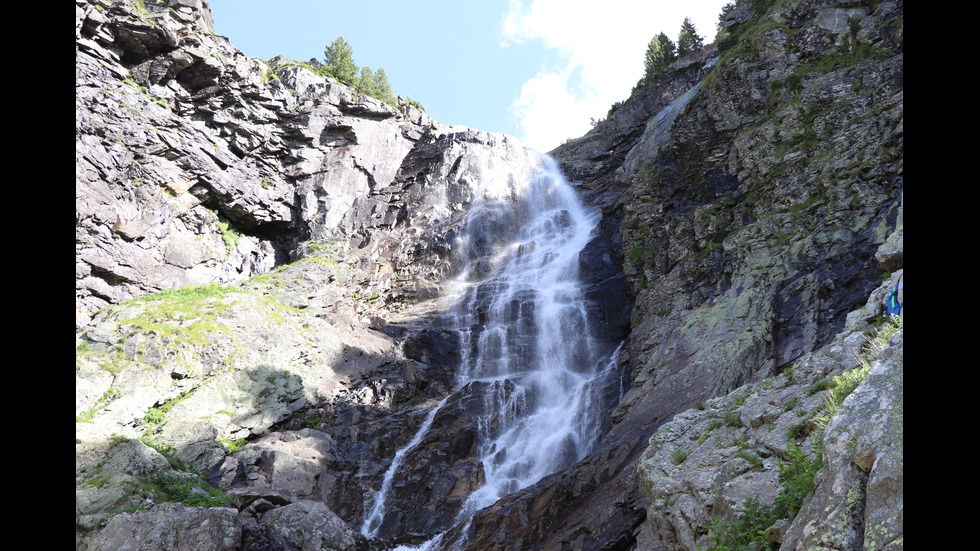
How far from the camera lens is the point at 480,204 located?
4169cm

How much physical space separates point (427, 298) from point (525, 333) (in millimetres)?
8172

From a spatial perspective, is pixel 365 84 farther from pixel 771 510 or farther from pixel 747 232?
pixel 771 510

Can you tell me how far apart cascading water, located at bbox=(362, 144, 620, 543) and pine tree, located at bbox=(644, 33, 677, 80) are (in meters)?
15.4

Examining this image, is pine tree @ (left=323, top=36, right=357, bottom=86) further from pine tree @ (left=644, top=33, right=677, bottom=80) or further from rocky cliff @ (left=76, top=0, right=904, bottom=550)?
pine tree @ (left=644, top=33, right=677, bottom=80)

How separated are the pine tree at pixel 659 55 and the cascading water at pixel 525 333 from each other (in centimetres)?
1542

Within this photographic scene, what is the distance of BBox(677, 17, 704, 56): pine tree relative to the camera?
50369mm

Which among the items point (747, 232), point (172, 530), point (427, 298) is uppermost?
point (427, 298)

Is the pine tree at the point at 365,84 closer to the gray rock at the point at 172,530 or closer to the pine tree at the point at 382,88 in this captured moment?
the pine tree at the point at 382,88

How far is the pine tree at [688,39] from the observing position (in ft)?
165

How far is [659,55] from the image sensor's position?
53.7m

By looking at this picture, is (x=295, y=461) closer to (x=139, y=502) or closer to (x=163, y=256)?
(x=139, y=502)

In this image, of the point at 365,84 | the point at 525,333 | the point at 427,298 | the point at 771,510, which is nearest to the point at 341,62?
the point at 365,84

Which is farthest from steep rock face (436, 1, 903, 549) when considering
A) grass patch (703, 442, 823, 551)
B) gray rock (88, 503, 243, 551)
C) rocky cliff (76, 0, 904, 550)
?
gray rock (88, 503, 243, 551)

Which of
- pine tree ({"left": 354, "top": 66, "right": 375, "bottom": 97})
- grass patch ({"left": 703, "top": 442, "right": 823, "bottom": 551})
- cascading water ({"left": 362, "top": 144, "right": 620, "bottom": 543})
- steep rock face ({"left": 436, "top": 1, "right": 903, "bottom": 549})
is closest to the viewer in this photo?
A: grass patch ({"left": 703, "top": 442, "right": 823, "bottom": 551})
